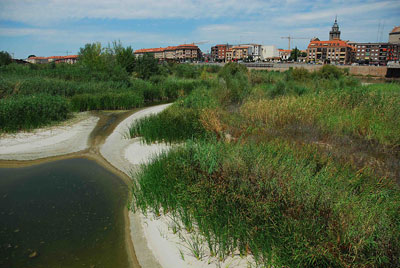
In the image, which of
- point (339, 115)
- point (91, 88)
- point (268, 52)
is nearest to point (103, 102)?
point (91, 88)

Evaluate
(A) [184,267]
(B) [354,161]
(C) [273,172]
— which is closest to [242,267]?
(A) [184,267]

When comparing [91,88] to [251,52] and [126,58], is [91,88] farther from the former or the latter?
[251,52]

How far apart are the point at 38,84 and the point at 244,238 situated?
54.2ft

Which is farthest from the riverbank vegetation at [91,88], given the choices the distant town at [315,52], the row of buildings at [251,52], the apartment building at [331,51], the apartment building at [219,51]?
the apartment building at [219,51]

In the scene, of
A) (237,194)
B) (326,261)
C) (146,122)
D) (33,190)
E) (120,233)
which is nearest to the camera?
(326,261)

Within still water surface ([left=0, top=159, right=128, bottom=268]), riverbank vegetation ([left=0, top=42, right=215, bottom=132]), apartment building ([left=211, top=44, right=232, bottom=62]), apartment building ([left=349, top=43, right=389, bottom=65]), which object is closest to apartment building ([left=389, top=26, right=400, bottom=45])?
apartment building ([left=349, top=43, right=389, bottom=65])

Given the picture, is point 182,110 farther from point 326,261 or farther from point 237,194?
point 326,261

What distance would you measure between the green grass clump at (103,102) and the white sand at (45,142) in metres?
3.54

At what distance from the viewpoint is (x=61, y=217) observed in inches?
202

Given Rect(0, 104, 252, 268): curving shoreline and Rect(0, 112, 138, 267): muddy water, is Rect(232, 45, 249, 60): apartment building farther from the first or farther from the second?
Rect(0, 112, 138, 267): muddy water

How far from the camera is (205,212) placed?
4152 mm

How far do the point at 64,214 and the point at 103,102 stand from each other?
11.1 meters

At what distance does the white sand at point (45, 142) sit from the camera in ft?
27.5

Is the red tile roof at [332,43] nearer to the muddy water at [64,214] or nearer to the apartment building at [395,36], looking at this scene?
the apartment building at [395,36]
